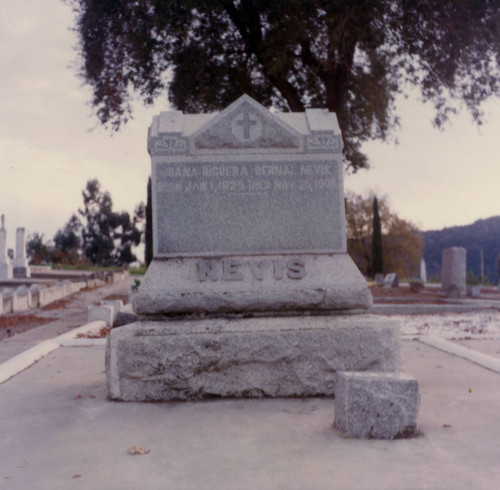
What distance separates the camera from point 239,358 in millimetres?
4969

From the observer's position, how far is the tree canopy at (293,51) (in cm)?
1420

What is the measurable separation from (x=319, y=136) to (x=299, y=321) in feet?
5.96

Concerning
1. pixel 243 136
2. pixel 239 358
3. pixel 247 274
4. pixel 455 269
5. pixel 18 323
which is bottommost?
pixel 18 323

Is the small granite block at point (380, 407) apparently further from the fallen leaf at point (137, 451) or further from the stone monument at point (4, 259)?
the stone monument at point (4, 259)

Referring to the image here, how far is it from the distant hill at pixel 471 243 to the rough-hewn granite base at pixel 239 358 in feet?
310

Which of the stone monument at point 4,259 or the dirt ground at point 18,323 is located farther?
the stone monument at point 4,259

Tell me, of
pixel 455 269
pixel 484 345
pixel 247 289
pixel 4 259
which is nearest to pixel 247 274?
pixel 247 289

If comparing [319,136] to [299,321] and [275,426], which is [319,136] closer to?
[299,321]

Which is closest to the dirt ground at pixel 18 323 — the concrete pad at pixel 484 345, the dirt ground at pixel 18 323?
the dirt ground at pixel 18 323

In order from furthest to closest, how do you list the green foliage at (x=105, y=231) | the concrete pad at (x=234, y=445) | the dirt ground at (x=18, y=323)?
the green foliage at (x=105, y=231), the dirt ground at (x=18, y=323), the concrete pad at (x=234, y=445)

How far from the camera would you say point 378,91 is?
1727cm

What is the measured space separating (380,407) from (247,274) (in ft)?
6.67

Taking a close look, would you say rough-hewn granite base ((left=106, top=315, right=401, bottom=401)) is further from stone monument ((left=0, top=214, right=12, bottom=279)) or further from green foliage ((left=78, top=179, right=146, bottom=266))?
green foliage ((left=78, top=179, right=146, bottom=266))

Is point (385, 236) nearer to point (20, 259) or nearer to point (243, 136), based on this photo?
point (20, 259)
